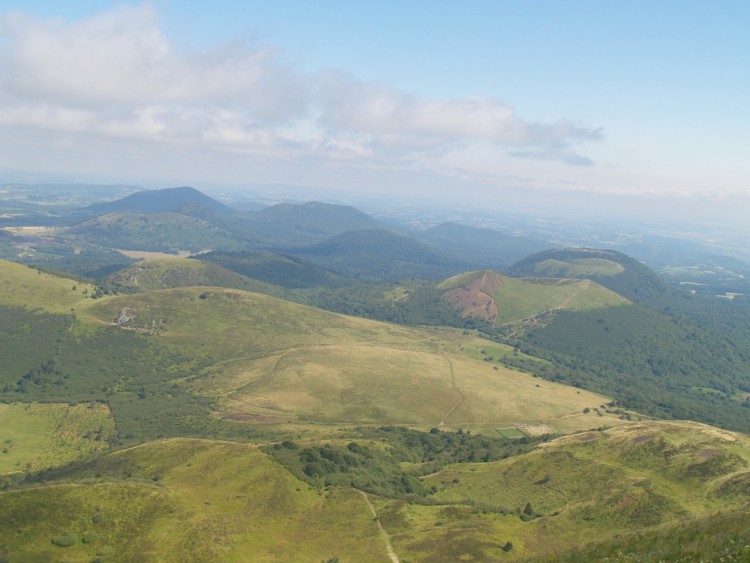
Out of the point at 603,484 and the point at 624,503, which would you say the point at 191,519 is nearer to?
the point at 624,503

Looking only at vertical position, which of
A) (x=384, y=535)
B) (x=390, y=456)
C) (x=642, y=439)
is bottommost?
(x=390, y=456)

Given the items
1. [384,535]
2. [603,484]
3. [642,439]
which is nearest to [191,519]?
[384,535]

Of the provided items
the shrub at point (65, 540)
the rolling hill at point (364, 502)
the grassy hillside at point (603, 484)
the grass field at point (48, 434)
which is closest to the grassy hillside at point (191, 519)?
the shrub at point (65, 540)

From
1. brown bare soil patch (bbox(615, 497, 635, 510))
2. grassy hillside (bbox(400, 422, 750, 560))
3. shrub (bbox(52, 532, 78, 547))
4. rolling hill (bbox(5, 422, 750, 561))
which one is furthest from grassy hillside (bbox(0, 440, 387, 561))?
brown bare soil patch (bbox(615, 497, 635, 510))

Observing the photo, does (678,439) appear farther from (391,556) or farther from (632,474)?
(391,556)

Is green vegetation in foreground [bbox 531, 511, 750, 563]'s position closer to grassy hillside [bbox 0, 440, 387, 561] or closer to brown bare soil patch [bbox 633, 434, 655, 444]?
grassy hillside [bbox 0, 440, 387, 561]

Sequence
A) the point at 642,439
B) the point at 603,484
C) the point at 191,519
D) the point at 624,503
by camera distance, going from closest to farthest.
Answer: the point at 191,519 < the point at 624,503 < the point at 603,484 < the point at 642,439

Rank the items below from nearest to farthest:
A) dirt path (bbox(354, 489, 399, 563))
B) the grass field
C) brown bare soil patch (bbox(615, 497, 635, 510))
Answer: dirt path (bbox(354, 489, 399, 563)) → brown bare soil patch (bbox(615, 497, 635, 510)) → the grass field
